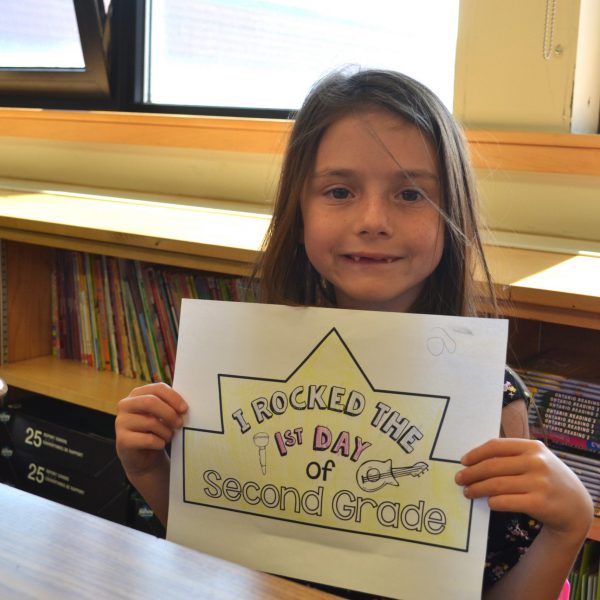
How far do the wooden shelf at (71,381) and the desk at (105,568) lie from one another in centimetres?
108

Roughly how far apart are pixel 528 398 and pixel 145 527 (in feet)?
3.38

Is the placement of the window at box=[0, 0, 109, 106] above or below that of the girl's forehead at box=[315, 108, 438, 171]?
above

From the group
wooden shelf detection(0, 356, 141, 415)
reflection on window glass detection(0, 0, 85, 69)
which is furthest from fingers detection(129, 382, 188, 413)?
reflection on window glass detection(0, 0, 85, 69)

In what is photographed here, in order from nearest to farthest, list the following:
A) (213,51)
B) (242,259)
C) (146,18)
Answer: (242,259), (213,51), (146,18)

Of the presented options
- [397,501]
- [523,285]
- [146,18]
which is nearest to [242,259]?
[523,285]

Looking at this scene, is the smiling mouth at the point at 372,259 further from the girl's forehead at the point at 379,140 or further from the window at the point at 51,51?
the window at the point at 51,51

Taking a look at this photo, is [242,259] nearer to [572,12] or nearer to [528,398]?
[528,398]

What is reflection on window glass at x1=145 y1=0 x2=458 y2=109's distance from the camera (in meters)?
1.89

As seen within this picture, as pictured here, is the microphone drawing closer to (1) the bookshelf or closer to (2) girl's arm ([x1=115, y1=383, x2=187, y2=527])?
(2) girl's arm ([x1=115, y1=383, x2=187, y2=527])

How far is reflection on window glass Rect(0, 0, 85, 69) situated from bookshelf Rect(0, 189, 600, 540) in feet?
2.28

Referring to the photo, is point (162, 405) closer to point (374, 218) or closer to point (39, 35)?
point (374, 218)

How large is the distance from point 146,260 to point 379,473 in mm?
929

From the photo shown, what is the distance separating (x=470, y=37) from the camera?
1.67 metres

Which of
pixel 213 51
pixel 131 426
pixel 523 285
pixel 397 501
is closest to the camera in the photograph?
pixel 397 501
